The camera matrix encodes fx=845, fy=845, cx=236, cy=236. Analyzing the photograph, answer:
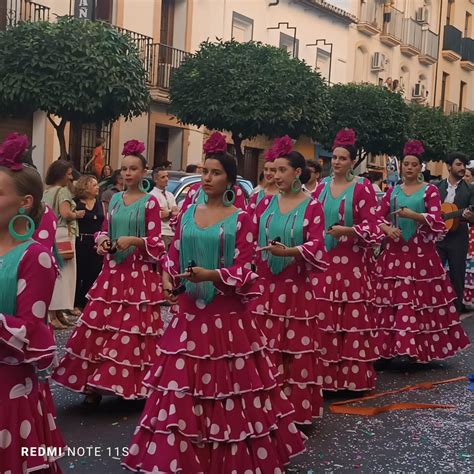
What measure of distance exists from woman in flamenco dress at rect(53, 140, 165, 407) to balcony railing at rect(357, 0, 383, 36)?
26.8 meters

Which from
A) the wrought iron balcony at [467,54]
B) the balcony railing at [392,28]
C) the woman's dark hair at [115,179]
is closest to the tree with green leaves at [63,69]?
the woman's dark hair at [115,179]

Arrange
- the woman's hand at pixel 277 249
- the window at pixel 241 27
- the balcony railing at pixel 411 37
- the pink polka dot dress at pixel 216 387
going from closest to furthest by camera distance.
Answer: the pink polka dot dress at pixel 216 387, the woman's hand at pixel 277 249, the window at pixel 241 27, the balcony railing at pixel 411 37

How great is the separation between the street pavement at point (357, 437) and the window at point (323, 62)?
23.3m

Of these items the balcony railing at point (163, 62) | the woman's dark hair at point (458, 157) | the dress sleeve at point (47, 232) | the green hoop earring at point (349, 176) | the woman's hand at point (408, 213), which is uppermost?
the balcony railing at point (163, 62)

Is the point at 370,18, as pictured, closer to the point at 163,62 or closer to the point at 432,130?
the point at 432,130

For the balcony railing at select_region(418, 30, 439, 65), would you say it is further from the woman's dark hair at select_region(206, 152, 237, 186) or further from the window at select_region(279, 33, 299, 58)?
the woman's dark hair at select_region(206, 152, 237, 186)

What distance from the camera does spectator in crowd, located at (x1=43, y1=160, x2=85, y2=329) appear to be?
889 centimetres

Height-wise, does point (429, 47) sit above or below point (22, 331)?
above

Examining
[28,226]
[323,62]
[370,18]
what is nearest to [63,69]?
[28,226]

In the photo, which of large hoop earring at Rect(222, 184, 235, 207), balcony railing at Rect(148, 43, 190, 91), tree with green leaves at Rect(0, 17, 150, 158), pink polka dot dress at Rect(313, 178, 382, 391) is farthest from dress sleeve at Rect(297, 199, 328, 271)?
balcony railing at Rect(148, 43, 190, 91)

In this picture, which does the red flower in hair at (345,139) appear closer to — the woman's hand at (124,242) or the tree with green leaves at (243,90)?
the woman's hand at (124,242)

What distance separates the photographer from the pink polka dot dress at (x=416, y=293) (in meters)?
7.71

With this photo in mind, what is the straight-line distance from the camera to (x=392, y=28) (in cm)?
3459

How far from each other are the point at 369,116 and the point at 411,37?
39.0 ft
